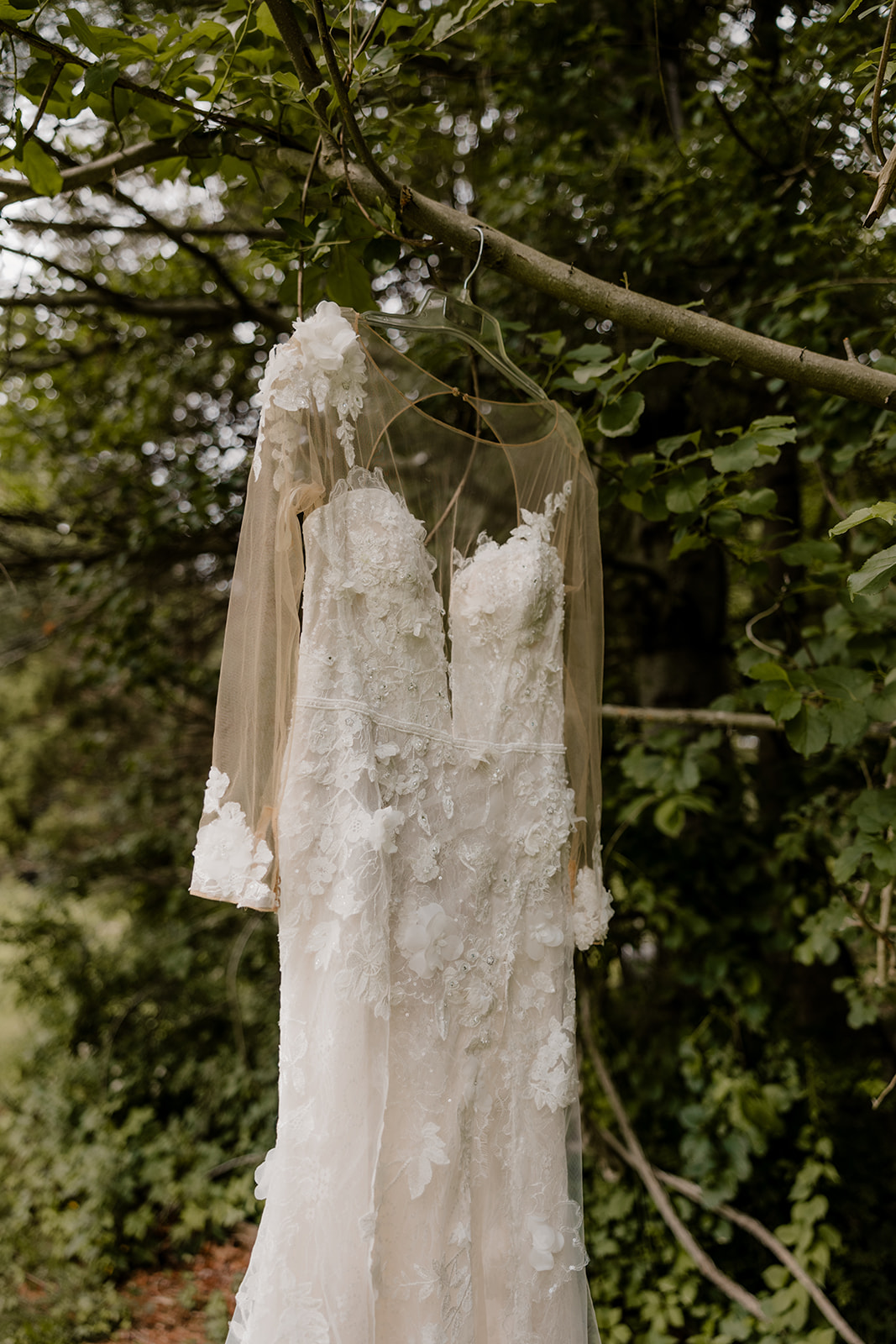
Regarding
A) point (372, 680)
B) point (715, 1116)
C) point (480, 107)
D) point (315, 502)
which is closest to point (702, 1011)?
point (715, 1116)

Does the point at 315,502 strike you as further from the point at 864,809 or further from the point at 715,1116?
the point at 715,1116

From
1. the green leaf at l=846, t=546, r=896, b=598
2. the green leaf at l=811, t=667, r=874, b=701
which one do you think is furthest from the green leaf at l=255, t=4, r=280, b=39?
the green leaf at l=811, t=667, r=874, b=701

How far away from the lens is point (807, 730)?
5.19 feet

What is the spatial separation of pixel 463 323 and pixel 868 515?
0.80 m

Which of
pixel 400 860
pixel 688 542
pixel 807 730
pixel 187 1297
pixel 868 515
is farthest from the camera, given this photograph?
pixel 187 1297

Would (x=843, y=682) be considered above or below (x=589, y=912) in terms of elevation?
above

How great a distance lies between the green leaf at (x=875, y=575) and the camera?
3.36 ft

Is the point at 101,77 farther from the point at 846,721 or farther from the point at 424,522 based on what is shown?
the point at 846,721

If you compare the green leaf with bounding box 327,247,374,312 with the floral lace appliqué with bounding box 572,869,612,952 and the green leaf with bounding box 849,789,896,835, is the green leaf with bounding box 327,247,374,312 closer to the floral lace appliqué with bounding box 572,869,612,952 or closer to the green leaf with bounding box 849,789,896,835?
the floral lace appliqué with bounding box 572,869,612,952

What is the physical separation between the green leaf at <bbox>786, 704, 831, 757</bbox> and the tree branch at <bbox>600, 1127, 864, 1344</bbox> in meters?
1.55

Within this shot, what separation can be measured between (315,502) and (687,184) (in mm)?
1720

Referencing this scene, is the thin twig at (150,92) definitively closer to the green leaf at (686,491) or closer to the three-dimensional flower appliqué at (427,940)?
the green leaf at (686,491)

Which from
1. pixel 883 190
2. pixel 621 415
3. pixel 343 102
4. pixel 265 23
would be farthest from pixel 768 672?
pixel 265 23

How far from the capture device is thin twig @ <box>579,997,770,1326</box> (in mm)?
2311
